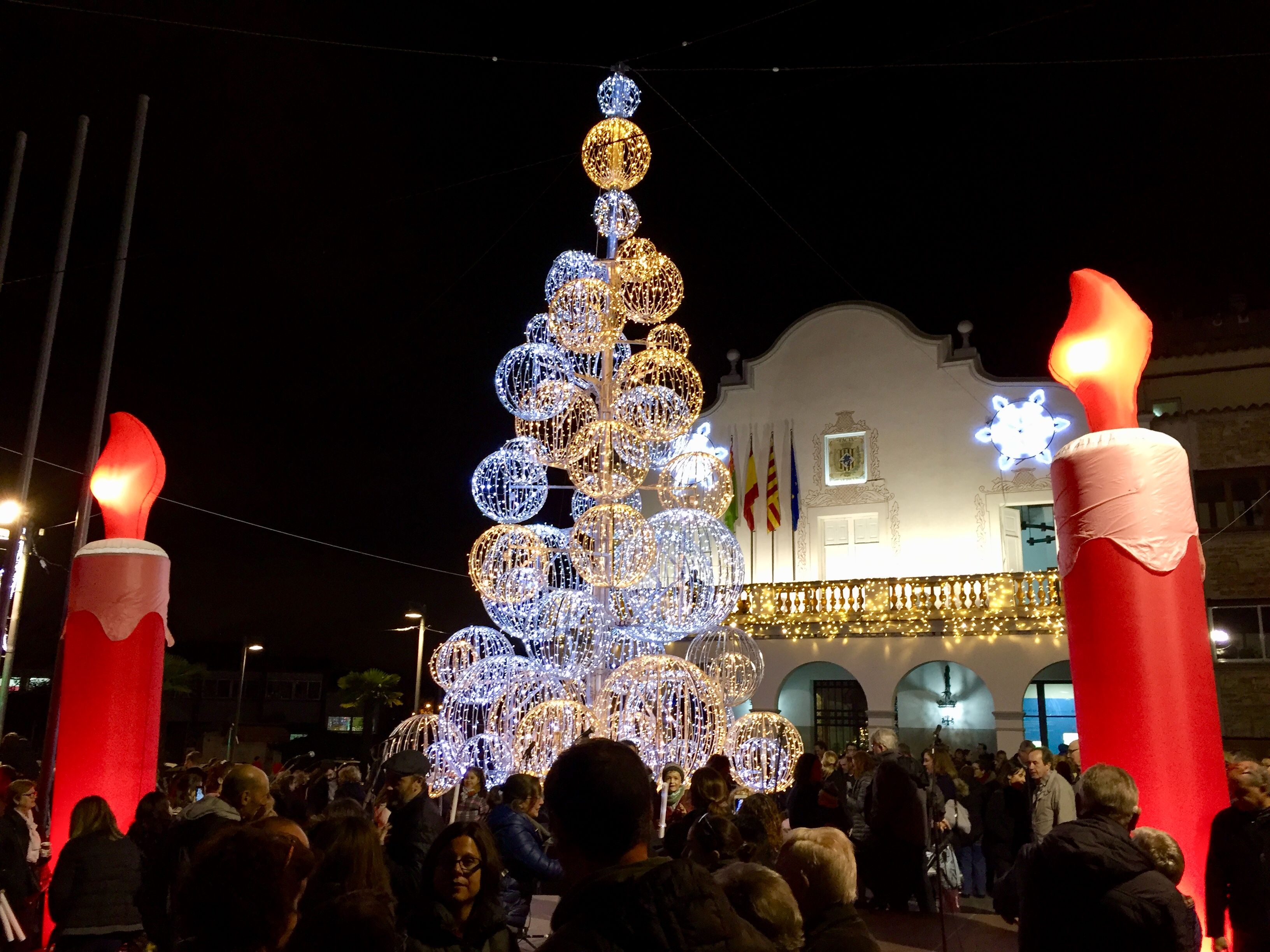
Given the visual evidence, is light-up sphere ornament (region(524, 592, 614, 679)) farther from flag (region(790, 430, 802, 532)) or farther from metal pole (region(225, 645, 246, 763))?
flag (region(790, 430, 802, 532))

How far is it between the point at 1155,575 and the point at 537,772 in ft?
18.9

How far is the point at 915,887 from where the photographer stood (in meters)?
8.62

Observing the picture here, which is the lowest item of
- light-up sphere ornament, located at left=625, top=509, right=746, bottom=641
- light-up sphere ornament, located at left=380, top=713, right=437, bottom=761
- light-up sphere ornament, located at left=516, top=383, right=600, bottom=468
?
light-up sphere ornament, located at left=380, top=713, right=437, bottom=761

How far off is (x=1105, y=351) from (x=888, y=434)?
46.8 feet

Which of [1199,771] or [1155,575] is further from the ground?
[1155,575]

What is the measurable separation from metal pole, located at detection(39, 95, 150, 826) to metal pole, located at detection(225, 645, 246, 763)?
6.09 feet

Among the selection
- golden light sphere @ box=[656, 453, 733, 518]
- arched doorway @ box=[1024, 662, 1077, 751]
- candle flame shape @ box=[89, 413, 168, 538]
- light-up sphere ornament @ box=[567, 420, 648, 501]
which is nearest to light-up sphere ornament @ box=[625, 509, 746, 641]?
golden light sphere @ box=[656, 453, 733, 518]

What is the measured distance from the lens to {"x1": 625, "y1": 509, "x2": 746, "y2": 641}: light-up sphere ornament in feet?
33.7

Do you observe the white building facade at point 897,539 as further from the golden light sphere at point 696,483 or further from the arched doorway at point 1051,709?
the golden light sphere at point 696,483

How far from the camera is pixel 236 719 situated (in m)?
28.4

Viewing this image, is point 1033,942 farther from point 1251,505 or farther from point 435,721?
point 1251,505

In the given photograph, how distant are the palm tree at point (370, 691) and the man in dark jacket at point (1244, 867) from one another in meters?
38.8

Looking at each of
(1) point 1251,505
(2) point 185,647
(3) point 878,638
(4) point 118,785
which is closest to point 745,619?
(3) point 878,638

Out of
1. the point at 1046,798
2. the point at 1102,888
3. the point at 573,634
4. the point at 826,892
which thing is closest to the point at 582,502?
the point at 573,634
